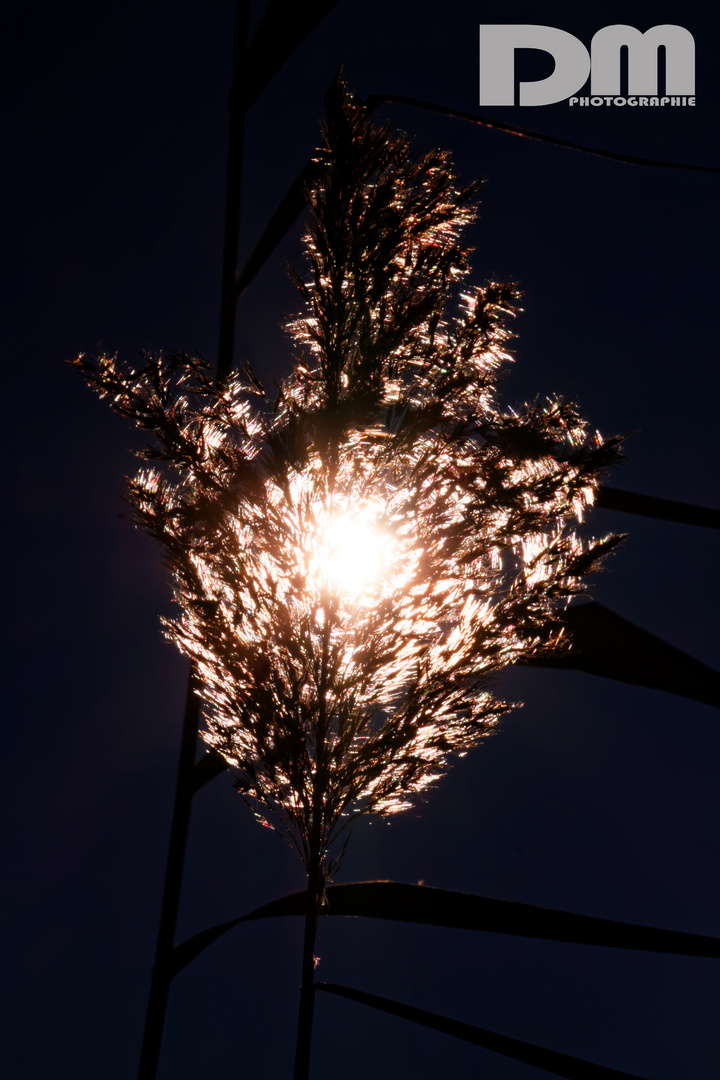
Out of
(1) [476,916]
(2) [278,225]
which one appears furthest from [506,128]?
(1) [476,916]

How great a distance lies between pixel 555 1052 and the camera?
56.7 inches

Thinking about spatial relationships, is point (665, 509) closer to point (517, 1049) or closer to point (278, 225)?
point (517, 1049)

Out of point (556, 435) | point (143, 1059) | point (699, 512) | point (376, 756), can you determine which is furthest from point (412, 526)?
point (143, 1059)

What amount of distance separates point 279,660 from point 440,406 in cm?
96

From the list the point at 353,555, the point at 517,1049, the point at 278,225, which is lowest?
the point at 517,1049

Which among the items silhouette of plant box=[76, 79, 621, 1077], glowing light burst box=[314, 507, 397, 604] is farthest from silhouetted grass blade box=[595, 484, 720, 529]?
glowing light burst box=[314, 507, 397, 604]

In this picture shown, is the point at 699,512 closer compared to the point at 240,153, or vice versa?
the point at 699,512

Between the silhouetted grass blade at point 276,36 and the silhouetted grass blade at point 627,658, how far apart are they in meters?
2.09

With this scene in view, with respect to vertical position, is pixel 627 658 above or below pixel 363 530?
below

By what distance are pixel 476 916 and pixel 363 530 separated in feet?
3.73

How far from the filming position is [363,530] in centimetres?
232

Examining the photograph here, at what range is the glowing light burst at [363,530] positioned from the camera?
86.8 inches

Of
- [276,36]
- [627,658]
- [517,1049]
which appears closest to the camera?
[517,1049]

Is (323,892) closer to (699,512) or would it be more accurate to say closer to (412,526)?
(412,526)
